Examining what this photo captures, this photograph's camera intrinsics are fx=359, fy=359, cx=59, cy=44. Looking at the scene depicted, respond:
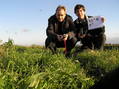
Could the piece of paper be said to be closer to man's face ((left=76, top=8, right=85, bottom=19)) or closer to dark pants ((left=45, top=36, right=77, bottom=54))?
man's face ((left=76, top=8, right=85, bottom=19))

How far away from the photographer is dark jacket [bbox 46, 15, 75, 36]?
364 inches

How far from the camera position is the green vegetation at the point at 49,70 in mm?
4215

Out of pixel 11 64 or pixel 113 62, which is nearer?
pixel 11 64

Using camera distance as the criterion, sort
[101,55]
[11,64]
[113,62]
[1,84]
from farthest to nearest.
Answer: [101,55]
[113,62]
[11,64]
[1,84]

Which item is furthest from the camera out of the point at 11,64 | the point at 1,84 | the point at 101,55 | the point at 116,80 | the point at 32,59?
the point at 101,55

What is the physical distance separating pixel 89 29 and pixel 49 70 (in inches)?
167

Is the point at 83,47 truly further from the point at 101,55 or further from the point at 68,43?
the point at 101,55

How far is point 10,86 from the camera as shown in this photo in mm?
4141

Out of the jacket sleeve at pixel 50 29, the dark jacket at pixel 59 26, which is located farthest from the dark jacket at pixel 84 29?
the jacket sleeve at pixel 50 29

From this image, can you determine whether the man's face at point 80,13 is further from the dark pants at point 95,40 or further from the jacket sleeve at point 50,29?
the jacket sleeve at point 50,29

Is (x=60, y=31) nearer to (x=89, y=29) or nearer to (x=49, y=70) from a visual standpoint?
(x=89, y=29)

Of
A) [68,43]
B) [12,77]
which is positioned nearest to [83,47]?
[68,43]

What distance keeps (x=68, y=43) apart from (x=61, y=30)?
397 mm

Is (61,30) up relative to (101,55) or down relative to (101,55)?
up
